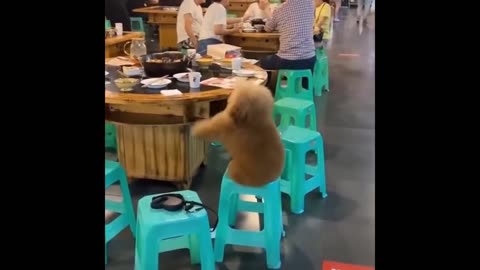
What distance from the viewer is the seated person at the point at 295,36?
396 cm

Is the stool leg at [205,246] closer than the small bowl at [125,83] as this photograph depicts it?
Yes

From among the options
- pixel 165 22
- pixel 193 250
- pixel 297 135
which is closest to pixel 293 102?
pixel 297 135

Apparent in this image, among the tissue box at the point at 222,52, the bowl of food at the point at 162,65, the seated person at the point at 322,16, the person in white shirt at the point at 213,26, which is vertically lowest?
the bowl of food at the point at 162,65

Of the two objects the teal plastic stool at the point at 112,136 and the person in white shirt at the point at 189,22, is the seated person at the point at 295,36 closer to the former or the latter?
the person in white shirt at the point at 189,22

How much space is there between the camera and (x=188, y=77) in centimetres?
299

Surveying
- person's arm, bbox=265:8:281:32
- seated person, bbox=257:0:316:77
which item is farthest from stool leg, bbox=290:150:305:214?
person's arm, bbox=265:8:281:32

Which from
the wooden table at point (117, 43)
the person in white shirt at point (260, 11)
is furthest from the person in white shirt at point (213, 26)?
the person in white shirt at point (260, 11)

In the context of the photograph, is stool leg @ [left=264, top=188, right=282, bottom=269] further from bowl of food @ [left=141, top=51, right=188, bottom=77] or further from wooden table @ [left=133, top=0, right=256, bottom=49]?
wooden table @ [left=133, top=0, right=256, bottom=49]

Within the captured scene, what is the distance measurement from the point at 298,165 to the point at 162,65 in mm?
1066

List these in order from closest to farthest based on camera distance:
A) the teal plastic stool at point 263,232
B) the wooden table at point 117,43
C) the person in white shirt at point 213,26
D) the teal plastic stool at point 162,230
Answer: the teal plastic stool at point 162,230 → the teal plastic stool at point 263,232 → the wooden table at point 117,43 → the person in white shirt at point 213,26
